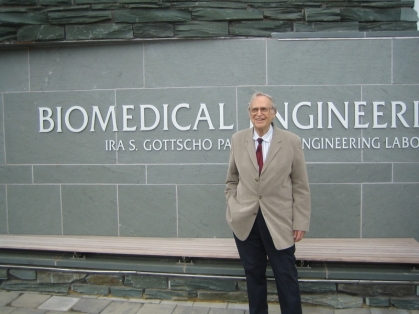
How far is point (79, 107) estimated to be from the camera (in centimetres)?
452

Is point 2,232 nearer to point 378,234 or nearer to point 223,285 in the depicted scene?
point 223,285

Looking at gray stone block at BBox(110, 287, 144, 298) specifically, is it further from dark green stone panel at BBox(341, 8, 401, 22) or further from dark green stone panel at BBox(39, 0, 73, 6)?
dark green stone panel at BBox(341, 8, 401, 22)

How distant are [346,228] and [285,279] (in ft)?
4.59

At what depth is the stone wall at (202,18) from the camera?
418cm

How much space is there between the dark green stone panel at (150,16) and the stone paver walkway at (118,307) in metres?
2.76

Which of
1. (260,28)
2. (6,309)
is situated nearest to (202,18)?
(260,28)

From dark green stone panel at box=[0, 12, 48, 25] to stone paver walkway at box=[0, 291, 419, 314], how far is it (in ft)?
9.16

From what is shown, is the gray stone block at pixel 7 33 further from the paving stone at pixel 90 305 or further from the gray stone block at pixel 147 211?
the paving stone at pixel 90 305

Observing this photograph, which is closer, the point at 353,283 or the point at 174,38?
the point at 353,283

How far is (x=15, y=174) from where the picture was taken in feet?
15.2

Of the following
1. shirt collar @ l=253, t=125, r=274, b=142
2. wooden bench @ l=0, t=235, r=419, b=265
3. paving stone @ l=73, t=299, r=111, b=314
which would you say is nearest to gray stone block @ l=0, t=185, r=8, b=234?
wooden bench @ l=0, t=235, r=419, b=265

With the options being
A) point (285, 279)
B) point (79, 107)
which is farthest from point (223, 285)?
point (79, 107)

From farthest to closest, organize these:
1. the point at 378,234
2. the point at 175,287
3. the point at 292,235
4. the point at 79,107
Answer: the point at 79,107
the point at 378,234
the point at 175,287
the point at 292,235

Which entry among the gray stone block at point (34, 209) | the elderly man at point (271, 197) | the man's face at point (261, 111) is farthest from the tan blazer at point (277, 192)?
the gray stone block at point (34, 209)
